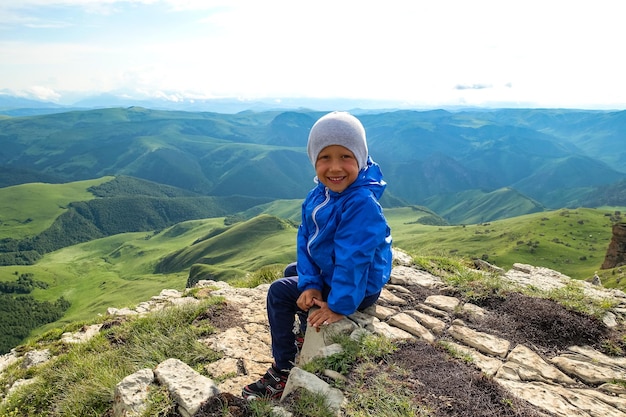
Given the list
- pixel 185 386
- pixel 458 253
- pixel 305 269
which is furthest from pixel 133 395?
pixel 458 253

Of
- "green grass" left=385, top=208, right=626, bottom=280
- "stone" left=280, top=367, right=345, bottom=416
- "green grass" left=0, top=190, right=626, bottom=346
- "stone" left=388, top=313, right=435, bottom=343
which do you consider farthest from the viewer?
"green grass" left=0, top=190, right=626, bottom=346

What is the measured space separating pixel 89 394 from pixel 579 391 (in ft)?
26.5

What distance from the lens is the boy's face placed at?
6637 mm

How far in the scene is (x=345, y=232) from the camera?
641cm

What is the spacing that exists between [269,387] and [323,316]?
146 centimetres

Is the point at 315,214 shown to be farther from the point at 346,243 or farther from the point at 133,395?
the point at 133,395

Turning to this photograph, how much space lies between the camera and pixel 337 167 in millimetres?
6594

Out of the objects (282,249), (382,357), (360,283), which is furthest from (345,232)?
(282,249)

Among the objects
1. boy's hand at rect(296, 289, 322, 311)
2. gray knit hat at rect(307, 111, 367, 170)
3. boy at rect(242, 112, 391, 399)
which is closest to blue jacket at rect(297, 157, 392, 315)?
boy at rect(242, 112, 391, 399)

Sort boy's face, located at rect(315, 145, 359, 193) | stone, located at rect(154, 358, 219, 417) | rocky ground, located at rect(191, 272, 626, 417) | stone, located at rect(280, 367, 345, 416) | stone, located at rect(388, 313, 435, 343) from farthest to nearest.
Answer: stone, located at rect(388, 313, 435, 343)
boy's face, located at rect(315, 145, 359, 193)
stone, located at rect(154, 358, 219, 417)
stone, located at rect(280, 367, 345, 416)
rocky ground, located at rect(191, 272, 626, 417)

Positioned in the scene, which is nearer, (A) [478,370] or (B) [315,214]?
(A) [478,370]

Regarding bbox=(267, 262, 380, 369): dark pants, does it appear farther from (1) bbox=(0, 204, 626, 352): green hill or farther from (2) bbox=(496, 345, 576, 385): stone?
(1) bbox=(0, 204, 626, 352): green hill

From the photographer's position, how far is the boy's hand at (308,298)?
21.9 ft

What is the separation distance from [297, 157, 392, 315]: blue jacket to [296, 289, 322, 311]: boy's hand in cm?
10
